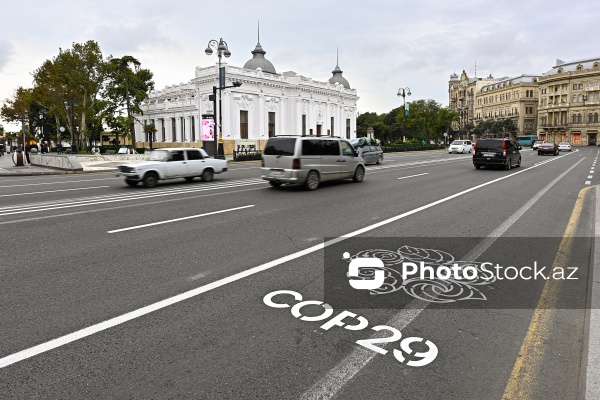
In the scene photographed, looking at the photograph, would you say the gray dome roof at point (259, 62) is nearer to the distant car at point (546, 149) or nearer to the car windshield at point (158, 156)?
the distant car at point (546, 149)

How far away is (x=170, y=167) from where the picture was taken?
54.9ft

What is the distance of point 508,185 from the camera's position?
52.0 ft

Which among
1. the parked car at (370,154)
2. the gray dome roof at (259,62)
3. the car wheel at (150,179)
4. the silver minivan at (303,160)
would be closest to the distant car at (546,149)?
the parked car at (370,154)

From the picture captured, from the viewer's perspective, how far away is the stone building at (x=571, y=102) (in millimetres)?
107188

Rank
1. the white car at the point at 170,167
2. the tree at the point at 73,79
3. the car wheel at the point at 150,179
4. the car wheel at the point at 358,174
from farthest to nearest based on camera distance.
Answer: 1. the tree at the point at 73,79
2. the car wheel at the point at 358,174
3. the car wheel at the point at 150,179
4. the white car at the point at 170,167

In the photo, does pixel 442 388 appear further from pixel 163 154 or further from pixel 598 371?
pixel 163 154

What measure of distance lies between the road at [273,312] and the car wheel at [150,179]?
678cm

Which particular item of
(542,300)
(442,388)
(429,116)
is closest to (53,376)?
(442,388)

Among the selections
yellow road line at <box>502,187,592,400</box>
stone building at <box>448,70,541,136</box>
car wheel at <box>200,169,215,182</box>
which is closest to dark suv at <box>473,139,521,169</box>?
car wheel at <box>200,169,215,182</box>

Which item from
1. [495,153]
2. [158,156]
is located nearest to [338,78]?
[495,153]

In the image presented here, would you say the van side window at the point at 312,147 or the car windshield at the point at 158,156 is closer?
the van side window at the point at 312,147

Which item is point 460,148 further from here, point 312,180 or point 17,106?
point 17,106

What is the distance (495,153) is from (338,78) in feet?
201

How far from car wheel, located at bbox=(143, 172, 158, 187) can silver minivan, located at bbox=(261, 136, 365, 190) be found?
448 cm
